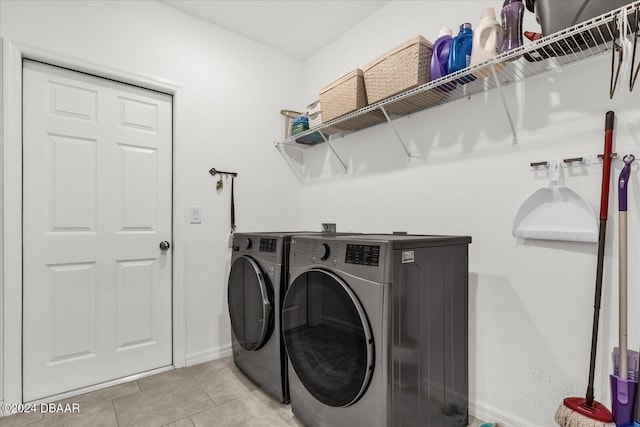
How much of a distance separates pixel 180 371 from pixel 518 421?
2.02 metres

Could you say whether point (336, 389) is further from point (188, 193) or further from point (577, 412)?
point (188, 193)

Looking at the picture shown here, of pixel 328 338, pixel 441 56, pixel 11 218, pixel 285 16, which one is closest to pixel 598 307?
pixel 328 338

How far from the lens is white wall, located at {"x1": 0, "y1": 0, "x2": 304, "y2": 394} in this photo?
6.43 feet

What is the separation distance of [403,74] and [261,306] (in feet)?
4.85

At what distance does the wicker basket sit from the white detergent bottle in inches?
26.5

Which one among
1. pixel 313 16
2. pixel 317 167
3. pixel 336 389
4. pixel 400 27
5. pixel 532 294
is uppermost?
pixel 313 16

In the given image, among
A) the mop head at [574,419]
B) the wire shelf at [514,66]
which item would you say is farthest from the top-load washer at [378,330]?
the wire shelf at [514,66]

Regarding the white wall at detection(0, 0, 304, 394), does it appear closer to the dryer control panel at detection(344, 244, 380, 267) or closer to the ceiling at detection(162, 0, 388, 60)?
the ceiling at detection(162, 0, 388, 60)

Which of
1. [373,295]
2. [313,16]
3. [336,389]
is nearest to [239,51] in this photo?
[313,16]

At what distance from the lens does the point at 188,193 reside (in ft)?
7.74

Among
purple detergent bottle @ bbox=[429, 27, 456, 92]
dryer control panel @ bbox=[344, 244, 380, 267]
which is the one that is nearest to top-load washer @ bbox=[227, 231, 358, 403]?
dryer control panel @ bbox=[344, 244, 380, 267]

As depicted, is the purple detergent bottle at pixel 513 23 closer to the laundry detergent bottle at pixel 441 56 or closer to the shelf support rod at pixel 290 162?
the laundry detergent bottle at pixel 441 56

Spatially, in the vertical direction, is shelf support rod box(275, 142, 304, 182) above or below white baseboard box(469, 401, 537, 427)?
above

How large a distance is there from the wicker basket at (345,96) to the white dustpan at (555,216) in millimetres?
1077
